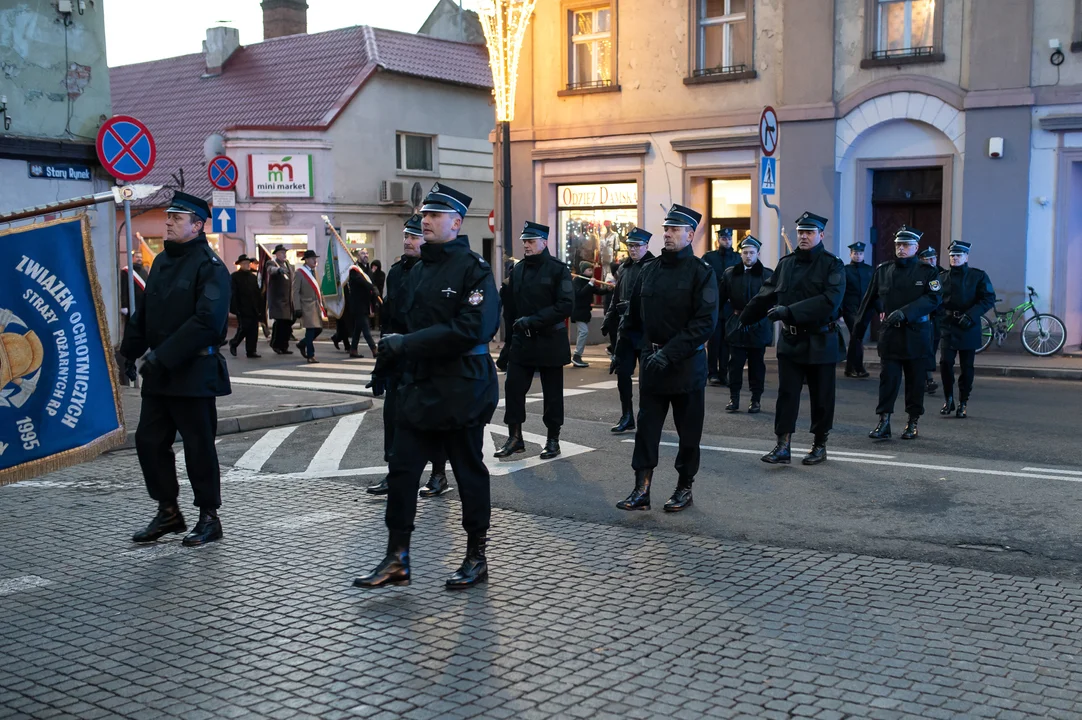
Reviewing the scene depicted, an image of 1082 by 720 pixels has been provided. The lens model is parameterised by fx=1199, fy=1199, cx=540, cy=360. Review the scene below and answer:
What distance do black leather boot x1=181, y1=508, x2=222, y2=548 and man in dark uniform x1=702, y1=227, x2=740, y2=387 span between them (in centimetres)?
789

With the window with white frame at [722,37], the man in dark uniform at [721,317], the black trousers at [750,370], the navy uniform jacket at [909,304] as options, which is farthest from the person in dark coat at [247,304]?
the navy uniform jacket at [909,304]

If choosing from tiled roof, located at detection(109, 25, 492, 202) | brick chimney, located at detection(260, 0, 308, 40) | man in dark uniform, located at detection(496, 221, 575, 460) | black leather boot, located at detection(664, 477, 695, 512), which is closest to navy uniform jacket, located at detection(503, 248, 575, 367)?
man in dark uniform, located at detection(496, 221, 575, 460)

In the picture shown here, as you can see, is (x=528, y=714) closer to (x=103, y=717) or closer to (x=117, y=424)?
(x=103, y=717)

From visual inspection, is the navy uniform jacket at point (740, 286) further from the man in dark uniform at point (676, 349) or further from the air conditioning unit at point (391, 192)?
the air conditioning unit at point (391, 192)

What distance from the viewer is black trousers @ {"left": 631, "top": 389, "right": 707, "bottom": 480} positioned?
7867 mm

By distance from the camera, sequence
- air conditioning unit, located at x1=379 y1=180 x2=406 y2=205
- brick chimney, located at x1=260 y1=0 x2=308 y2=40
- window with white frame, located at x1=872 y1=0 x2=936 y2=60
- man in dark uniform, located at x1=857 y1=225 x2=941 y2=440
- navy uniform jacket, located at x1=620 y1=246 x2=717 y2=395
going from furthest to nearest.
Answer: brick chimney, located at x1=260 y1=0 x2=308 y2=40
air conditioning unit, located at x1=379 y1=180 x2=406 y2=205
window with white frame, located at x1=872 y1=0 x2=936 y2=60
man in dark uniform, located at x1=857 y1=225 x2=941 y2=440
navy uniform jacket, located at x1=620 y1=246 x2=717 y2=395

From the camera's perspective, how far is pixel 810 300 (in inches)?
368

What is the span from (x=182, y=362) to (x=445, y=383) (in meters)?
1.71

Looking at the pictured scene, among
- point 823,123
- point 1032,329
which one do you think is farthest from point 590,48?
point 1032,329

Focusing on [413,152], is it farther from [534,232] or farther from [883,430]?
[883,430]

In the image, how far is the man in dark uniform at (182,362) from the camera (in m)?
6.85

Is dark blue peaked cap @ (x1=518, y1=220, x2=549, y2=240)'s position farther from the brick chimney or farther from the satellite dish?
the brick chimney

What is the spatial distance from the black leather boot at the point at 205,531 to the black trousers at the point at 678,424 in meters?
2.67

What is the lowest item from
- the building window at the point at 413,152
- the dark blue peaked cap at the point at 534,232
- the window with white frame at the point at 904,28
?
the dark blue peaked cap at the point at 534,232
